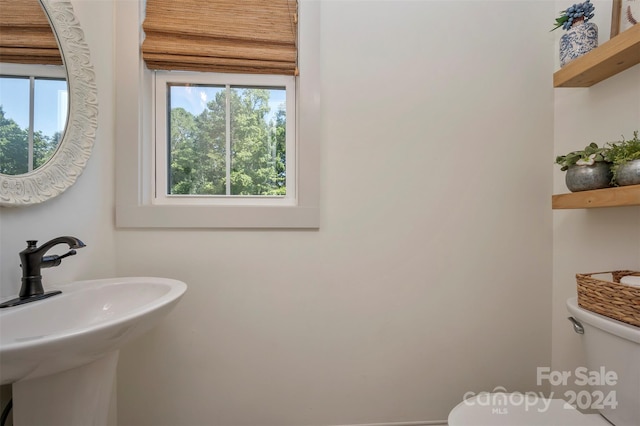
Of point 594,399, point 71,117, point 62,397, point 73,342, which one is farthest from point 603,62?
point 62,397

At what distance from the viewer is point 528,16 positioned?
120 cm

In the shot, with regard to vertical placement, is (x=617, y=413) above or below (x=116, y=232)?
below

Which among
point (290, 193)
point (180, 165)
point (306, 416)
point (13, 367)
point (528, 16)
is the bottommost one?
point (306, 416)

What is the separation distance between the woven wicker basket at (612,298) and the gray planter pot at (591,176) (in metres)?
0.29

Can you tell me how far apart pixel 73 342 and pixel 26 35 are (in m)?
0.84

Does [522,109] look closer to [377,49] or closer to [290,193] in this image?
[377,49]

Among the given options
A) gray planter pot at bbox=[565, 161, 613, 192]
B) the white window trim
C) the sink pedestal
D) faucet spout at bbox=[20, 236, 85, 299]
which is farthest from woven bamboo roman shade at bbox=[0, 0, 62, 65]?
gray planter pot at bbox=[565, 161, 613, 192]

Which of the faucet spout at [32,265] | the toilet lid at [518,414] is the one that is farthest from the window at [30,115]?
the toilet lid at [518,414]

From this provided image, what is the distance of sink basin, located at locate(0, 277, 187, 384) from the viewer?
484 millimetres

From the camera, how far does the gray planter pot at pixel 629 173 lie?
30.8 inches

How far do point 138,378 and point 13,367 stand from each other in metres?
0.72

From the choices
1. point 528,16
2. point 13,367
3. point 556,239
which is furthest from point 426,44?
point 13,367

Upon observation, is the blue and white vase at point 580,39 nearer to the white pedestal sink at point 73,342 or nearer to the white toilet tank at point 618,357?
the white toilet tank at point 618,357

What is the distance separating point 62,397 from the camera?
0.69 m
